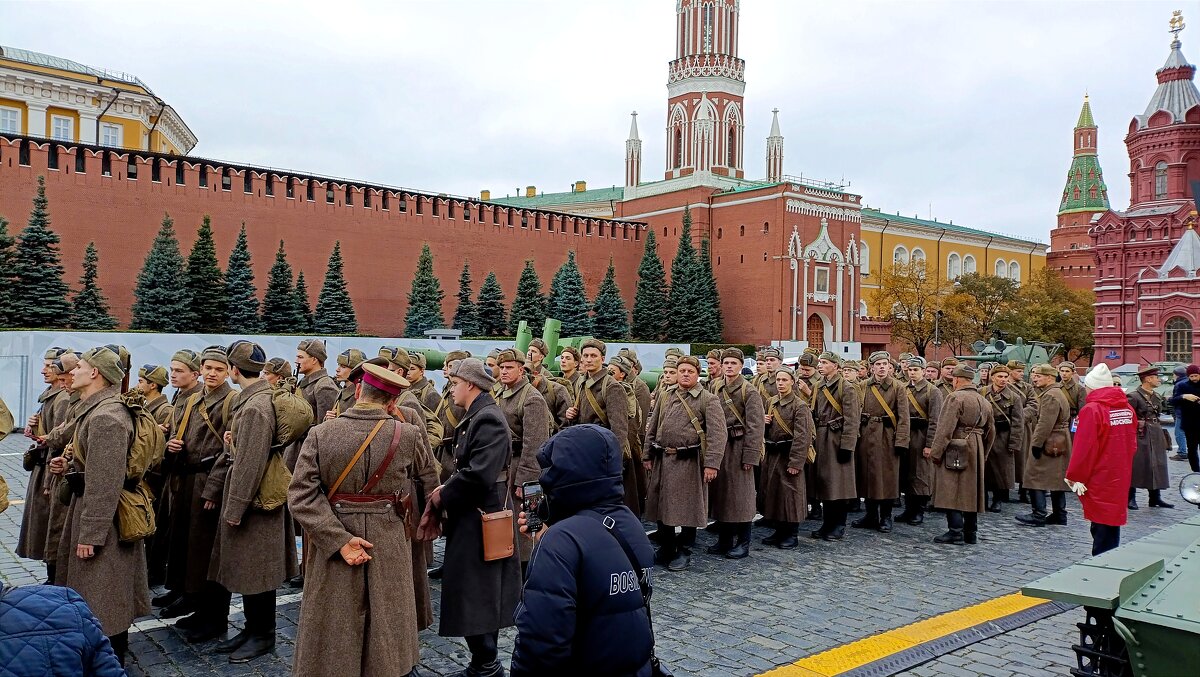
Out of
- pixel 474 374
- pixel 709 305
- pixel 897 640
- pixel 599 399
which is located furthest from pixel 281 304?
pixel 897 640

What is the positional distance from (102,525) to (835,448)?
7.02 m

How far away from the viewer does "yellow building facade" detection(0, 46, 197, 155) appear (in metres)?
A: 38.0

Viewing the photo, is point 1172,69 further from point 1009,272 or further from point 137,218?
point 137,218

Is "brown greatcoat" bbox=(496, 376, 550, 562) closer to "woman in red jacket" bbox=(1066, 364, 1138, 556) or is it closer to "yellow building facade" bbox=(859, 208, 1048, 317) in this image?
"woman in red jacket" bbox=(1066, 364, 1138, 556)

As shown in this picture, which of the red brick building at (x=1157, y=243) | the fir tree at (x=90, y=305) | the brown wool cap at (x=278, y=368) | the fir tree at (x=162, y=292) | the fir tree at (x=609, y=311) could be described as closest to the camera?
the brown wool cap at (x=278, y=368)

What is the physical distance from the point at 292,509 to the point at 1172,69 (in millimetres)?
62737

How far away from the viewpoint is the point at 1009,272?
76.1m

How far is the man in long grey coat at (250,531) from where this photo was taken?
4.95m

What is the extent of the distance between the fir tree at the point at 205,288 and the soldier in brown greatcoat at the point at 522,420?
24.9 metres

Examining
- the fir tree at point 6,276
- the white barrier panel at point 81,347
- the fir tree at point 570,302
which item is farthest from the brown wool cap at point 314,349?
the fir tree at point 570,302

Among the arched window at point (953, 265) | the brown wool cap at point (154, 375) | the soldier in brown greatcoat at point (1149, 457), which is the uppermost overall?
the arched window at point (953, 265)

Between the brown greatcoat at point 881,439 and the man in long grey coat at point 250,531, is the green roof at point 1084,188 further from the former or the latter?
the man in long grey coat at point 250,531

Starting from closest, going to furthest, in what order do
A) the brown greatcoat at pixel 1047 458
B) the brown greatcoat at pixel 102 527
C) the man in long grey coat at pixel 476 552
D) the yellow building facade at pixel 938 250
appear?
1. the brown greatcoat at pixel 102 527
2. the man in long grey coat at pixel 476 552
3. the brown greatcoat at pixel 1047 458
4. the yellow building facade at pixel 938 250

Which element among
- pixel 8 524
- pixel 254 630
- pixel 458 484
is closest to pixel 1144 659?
pixel 458 484
